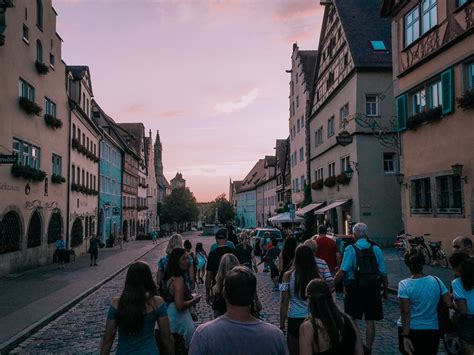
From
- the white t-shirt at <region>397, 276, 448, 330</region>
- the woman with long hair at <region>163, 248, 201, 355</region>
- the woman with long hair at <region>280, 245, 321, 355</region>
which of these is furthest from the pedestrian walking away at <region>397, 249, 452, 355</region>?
the woman with long hair at <region>163, 248, 201, 355</region>

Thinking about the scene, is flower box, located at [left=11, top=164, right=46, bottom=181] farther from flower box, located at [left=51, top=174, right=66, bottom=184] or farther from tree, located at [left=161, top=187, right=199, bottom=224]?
tree, located at [left=161, top=187, right=199, bottom=224]

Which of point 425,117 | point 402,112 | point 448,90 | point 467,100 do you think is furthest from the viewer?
point 402,112

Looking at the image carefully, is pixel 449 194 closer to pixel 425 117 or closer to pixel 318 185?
pixel 425 117

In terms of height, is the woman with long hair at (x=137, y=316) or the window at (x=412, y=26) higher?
the window at (x=412, y=26)

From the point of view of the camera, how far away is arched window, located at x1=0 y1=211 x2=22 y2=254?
17.8 m

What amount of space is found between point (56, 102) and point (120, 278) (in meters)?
11.2

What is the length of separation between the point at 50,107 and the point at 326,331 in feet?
78.0

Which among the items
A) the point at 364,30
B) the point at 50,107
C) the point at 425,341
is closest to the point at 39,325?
the point at 425,341

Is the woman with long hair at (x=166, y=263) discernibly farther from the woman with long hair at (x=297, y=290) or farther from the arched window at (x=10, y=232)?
the arched window at (x=10, y=232)

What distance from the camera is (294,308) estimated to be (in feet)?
17.4

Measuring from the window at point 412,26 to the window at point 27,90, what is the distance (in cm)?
1627

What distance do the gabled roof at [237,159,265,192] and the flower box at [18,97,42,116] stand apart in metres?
63.0

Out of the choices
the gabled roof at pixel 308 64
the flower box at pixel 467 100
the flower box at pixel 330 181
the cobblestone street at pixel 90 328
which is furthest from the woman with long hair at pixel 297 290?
the gabled roof at pixel 308 64

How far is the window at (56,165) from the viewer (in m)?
25.1
